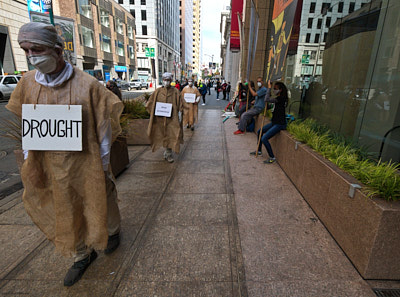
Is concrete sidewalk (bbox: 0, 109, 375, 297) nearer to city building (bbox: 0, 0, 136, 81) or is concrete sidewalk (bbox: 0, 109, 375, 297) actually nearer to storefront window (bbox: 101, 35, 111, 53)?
city building (bbox: 0, 0, 136, 81)

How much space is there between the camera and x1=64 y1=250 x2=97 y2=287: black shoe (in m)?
2.16

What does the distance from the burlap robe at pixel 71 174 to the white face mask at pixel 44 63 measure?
0.15 metres

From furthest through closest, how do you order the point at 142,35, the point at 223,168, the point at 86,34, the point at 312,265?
the point at 142,35 → the point at 86,34 → the point at 223,168 → the point at 312,265

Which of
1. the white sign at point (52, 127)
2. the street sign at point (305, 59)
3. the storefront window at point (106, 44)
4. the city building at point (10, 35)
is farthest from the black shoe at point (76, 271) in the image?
the storefront window at point (106, 44)

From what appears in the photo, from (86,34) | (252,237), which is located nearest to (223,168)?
(252,237)

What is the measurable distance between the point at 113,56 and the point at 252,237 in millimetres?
49917

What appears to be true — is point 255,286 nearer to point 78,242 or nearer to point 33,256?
point 78,242

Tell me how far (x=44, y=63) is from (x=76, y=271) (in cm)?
188

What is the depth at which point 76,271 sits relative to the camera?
222cm

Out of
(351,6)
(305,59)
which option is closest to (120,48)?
(305,59)

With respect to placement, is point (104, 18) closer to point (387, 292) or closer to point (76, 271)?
point (76, 271)

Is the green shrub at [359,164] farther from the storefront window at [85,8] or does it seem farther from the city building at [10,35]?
the storefront window at [85,8]

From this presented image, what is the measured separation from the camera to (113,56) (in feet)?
149

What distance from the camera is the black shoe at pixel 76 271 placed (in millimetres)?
2158
